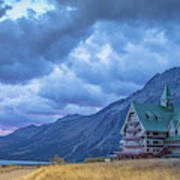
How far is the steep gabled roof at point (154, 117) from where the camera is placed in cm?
7112

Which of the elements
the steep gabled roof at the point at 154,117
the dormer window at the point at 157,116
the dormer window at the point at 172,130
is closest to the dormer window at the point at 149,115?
the steep gabled roof at the point at 154,117

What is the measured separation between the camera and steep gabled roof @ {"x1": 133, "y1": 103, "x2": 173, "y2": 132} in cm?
7112

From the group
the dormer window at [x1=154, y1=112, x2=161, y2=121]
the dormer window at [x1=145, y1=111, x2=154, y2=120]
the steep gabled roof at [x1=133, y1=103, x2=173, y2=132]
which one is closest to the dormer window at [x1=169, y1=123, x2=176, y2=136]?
the steep gabled roof at [x1=133, y1=103, x2=173, y2=132]

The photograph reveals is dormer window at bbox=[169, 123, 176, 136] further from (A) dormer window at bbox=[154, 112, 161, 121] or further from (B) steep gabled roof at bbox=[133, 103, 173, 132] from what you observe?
(A) dormer window at bbox=[154, 112, 161, 121]

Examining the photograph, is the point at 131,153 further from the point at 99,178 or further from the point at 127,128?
the point at 99,178

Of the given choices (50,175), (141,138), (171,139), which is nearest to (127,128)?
(141,138)

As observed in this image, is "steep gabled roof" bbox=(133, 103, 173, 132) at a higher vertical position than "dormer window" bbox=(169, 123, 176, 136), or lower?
higher

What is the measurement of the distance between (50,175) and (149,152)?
143 ft

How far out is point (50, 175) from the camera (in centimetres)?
3077

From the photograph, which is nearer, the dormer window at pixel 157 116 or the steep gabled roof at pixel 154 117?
the steep gabled roof at pixel 154 117

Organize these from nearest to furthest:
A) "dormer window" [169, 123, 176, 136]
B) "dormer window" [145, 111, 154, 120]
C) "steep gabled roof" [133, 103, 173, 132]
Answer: "steep gabled roof" [133, 103, 173, 132], "dormer window" [169, 123, 176, 136], "dormer window" [145, 111, 154, 120]

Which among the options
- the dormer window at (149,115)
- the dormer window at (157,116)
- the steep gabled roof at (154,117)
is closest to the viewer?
the steep gabled roof at (154,117)

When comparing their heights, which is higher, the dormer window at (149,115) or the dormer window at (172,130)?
the dormer window at (149,115)

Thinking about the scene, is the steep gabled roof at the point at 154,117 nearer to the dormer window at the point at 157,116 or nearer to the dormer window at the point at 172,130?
the dormer window at the point at 157,116
